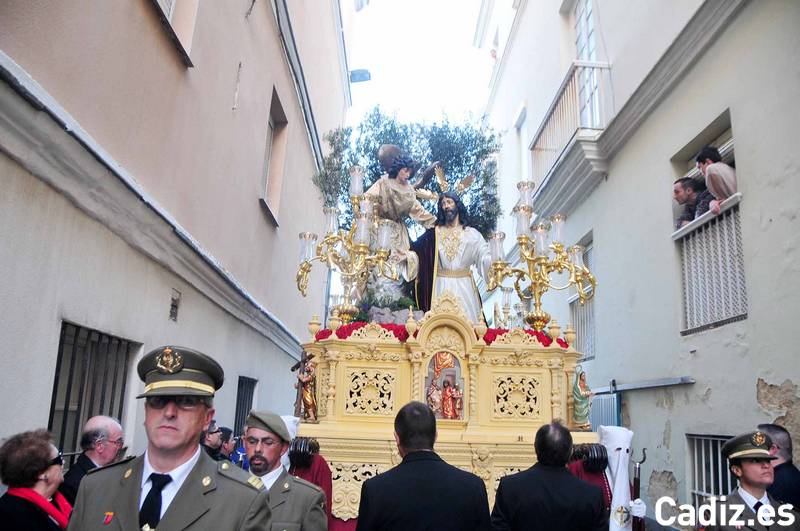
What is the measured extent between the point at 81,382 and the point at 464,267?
3.44 metres

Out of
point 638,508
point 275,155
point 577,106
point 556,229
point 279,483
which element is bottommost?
point 638,508

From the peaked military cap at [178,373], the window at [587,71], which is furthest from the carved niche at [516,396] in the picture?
the window at [587,71]

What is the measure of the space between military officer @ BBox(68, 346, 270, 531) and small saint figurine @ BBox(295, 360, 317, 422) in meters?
2.74

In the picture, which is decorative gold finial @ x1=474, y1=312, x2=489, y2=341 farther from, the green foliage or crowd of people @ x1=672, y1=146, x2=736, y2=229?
the green foliage

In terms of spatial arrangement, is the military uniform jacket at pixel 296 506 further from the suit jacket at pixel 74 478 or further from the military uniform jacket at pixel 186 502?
the military uniform jacket at pixel 186 502

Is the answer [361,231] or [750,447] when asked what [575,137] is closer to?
[361,231]

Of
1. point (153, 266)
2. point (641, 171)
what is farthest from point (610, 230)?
point (153, 266)

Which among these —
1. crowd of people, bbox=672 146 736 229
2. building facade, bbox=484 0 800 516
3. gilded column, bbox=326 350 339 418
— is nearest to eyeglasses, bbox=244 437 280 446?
gilded column, bbox=326 350 339 418

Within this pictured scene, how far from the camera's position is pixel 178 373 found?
2174mm

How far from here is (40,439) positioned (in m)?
2.69

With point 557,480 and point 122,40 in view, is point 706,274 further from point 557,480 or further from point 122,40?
point 122,40

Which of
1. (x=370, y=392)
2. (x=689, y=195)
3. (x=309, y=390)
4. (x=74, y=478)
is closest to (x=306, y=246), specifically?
(x=309, y=390)

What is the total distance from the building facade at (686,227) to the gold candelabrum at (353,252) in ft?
10.3

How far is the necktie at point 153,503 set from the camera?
1.96 meters
